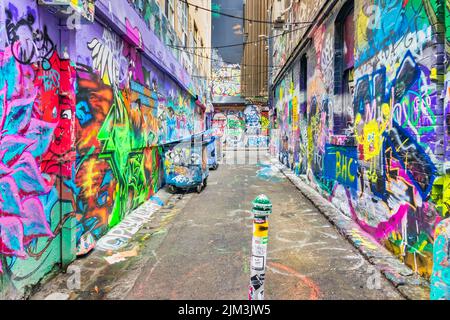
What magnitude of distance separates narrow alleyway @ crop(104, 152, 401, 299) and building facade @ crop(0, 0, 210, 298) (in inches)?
40.9

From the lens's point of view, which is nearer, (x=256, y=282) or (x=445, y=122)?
(x=256, y=282)

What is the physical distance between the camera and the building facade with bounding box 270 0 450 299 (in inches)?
139

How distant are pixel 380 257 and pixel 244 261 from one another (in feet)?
6.05

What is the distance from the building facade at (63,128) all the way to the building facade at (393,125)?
411 cm

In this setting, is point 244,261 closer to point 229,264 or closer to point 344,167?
point 229,264

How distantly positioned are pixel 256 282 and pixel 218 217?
410 cm

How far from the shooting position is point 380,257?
4453 millimetres

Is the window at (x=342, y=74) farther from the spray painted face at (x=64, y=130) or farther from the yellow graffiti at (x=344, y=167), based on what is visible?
the spray painted face at (x=64, y=130)

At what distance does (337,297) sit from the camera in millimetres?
3512

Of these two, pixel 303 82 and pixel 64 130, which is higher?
pixel 303 82

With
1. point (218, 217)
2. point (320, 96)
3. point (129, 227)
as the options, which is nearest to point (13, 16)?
point (129, 227)

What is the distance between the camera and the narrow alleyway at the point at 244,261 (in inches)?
143

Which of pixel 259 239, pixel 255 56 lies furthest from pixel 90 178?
pixel 255 56
